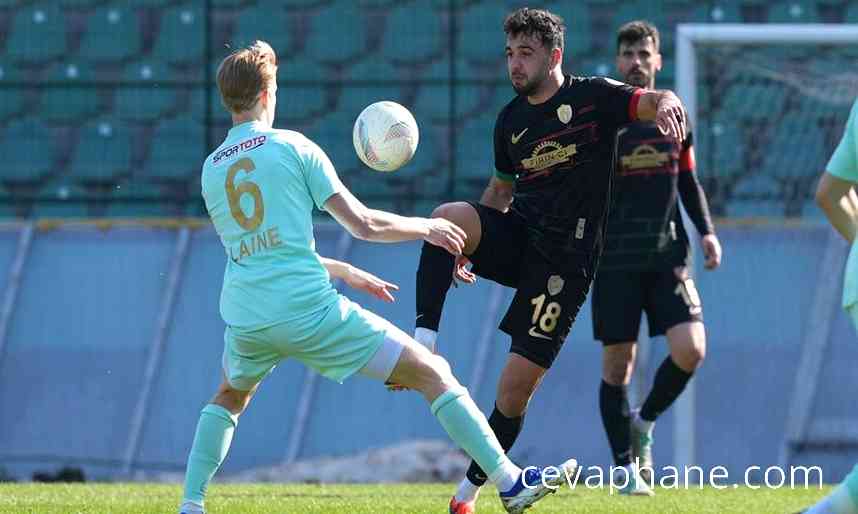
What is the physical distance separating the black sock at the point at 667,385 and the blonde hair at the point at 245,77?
3.56 m

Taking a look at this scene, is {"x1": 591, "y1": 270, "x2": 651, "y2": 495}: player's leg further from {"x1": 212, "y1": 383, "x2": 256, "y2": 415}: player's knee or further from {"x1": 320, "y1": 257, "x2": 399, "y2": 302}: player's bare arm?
{"x1": 212, "y1": 383, "x2": 256, "y2": 415}: player's knee

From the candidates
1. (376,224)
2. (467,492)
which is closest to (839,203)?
(376,224)

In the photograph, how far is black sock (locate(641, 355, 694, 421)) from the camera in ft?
28.8

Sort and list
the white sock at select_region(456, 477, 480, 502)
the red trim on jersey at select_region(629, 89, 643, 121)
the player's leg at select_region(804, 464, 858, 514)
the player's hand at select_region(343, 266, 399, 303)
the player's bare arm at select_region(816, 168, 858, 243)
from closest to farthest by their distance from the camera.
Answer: the player's leg at select_region(804, 464, 858, 514), the player's bare arm at select_region(816, 168, 858, 243), the player's hand at select_region(343, 266, 399, 303), the white sock at select_region(456, 477, 480, 502), the red trim on jersey at select_region(629, 89, 643, 121)

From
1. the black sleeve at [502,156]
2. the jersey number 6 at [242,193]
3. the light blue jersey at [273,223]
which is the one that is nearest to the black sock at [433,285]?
the black sleeve at [502,156]

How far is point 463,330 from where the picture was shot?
11.9 metres

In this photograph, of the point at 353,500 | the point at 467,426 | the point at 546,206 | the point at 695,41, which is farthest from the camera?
the point at 695,41

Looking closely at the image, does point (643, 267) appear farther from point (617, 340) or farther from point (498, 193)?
point (498, 193)

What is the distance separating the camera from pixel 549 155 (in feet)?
22.7


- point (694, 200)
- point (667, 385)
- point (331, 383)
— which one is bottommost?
point (331, 383)

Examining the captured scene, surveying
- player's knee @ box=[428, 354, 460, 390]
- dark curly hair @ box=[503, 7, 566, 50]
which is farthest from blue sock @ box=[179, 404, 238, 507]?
dark curly hair @ box=[503, 7, 566, 50]

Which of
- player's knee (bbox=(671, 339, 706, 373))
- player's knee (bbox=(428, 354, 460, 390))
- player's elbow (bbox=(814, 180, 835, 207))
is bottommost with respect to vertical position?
player's knee (bbox=(671, 339, 706, 373))

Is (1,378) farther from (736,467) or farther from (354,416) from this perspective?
(736,467)

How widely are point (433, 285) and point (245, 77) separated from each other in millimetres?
1263
